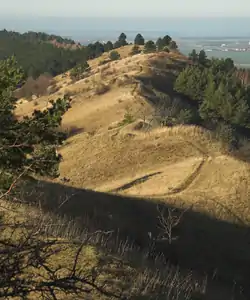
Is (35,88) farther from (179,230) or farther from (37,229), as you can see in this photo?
(37,229)

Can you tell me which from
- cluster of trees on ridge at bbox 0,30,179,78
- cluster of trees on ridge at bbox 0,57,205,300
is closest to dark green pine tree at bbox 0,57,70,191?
cluster of trees on ridge at bbox 0,57,205,300

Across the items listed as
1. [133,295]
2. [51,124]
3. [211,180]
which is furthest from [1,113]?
[211,180]

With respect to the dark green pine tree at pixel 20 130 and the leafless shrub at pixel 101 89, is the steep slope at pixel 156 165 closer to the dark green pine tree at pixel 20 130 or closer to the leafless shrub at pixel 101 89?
the dark green pine tree at pixel 20 130

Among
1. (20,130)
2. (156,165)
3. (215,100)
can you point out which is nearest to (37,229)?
(20,130)

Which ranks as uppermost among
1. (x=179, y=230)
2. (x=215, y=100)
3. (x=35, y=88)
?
(x=215, y=100)

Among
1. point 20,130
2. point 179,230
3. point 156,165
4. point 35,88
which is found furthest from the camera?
point 35,88

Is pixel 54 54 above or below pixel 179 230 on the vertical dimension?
above

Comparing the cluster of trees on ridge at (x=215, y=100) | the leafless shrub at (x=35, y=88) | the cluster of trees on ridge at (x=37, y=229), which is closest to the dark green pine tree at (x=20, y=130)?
the cluster of trees on ridge at (x=37, y=229)

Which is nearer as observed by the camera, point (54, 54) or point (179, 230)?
point (179, 230)
